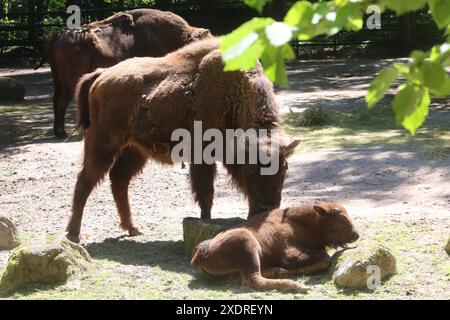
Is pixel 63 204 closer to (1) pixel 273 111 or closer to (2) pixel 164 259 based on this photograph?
(2) pixel 164 259

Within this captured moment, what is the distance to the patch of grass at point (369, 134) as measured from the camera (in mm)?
11357

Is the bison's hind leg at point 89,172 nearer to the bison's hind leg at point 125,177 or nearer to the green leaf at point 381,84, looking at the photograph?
the bison's hind leg at point 125,177

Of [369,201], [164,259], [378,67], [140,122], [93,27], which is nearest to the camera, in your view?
[164,259]

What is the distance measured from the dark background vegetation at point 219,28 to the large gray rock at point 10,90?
8238 mm

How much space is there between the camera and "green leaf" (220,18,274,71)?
6.20 feet

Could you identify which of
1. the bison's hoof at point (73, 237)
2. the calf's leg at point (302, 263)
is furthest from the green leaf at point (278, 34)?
the bison's hoof at point (73, 237)

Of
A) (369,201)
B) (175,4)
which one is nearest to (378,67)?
(175,4)

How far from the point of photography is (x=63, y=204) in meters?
9.08

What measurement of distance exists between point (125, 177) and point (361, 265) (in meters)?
3.02

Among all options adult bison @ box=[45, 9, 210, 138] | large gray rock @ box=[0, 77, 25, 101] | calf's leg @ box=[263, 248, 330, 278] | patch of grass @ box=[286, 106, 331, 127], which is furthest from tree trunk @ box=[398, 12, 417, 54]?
calf's leg @ box=[263, 248, 330, 278]

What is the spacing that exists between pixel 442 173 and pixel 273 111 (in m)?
3.56

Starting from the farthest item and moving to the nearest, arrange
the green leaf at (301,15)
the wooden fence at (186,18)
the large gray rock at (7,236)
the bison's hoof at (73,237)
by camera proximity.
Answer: the wooden fence at (186,18), the bison's hoof at (73,237), the large gray rock at (7,236), the green leaf at (301,15)

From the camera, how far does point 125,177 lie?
7.83 m

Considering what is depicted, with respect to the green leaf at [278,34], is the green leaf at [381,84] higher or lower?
lower
